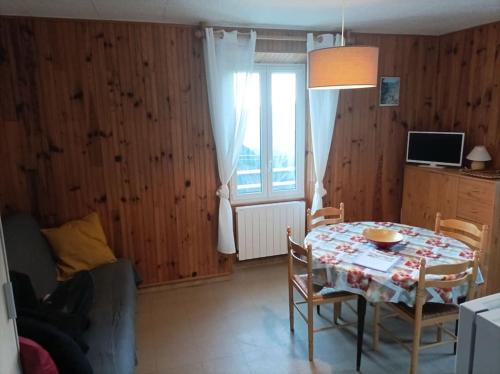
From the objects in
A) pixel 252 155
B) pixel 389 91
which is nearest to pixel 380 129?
pixel 389 91

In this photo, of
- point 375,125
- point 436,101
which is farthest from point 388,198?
point 436,101

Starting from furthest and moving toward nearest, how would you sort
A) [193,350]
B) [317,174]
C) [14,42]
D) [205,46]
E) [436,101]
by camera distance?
[436,101], [317,174], [205,46], [14,42], [193,350]

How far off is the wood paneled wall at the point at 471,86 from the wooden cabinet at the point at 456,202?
0.45 m

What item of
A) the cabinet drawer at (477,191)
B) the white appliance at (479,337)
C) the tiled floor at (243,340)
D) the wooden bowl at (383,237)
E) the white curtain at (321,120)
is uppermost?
the white curtain at (321,120)

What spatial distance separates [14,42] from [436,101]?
13.2 ft

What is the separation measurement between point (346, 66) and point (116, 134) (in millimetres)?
2014

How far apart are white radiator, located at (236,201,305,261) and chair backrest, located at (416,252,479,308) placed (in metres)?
1.87

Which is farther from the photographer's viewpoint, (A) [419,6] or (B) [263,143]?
(B) [263,143]

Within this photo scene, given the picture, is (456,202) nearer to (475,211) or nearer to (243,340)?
(475,211)

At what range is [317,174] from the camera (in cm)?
371

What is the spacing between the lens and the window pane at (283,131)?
371 cm

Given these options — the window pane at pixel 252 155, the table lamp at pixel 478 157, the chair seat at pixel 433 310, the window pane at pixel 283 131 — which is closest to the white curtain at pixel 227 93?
the window pane at pixel 252 155

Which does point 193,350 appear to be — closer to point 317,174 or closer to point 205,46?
point 317,174

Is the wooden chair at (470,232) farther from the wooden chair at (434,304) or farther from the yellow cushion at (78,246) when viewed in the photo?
the yellow cushion at (78,246)
